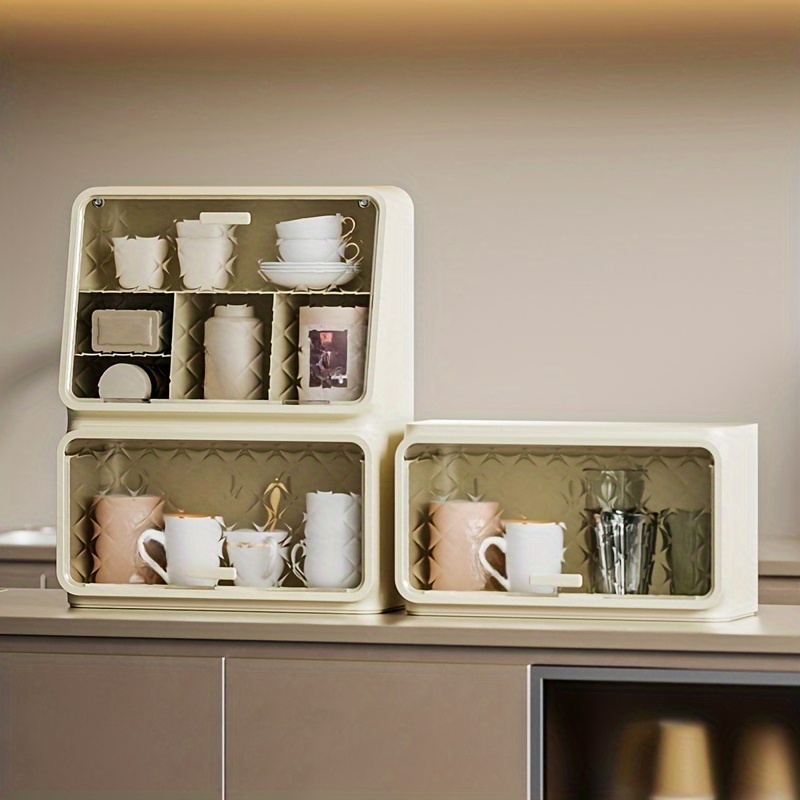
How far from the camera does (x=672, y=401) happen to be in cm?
279

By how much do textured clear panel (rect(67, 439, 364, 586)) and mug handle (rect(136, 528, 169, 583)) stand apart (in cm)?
9

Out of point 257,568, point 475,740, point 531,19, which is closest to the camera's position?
point 475,740

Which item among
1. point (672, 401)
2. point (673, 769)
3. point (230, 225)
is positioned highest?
point (230, 225)

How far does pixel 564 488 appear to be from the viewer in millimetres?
1627

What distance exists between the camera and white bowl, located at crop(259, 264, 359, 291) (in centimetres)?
161

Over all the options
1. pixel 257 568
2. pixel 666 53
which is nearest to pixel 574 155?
pixel 666 53

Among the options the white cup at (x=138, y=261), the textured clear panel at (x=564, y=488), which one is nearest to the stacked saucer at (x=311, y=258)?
the white cup at (x=138, y=261)

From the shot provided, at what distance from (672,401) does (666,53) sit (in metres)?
0.81

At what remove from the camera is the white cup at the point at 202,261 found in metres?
1.64

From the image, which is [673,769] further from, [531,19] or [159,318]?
[531,19]

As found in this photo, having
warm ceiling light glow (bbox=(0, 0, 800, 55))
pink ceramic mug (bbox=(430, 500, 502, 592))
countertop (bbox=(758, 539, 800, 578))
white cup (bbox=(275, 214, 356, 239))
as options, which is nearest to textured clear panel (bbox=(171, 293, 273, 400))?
white cup (bbox=(275, 214, 356, 239))

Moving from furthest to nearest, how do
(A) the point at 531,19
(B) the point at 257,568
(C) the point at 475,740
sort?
1. (A) the point at 531,19
2. (B) the point at 257,568
3. (C) the point at 475,740

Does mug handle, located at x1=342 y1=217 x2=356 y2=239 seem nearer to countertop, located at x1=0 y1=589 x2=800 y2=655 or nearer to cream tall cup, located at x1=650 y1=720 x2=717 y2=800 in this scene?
countertop, located at x1=0 y1=589 x2=800 y2=655

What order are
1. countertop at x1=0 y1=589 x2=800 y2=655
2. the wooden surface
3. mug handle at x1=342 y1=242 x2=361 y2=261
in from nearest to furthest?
countertop at x1=0 y1=589 x2=800 y2=655
mug handle at x1=342 y1=242 x2=361 y2=261
the wooden surface
